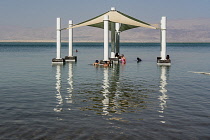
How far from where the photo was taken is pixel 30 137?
10227 mm

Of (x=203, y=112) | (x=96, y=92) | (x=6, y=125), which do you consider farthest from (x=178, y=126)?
(x=96, y=92)

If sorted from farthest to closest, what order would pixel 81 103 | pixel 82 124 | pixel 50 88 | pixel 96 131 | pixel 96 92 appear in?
pixel 50 88
pixel 96 92
pixel 81 103
pixel 82 124
pixel 96 131

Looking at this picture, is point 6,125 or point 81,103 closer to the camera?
point 6,125

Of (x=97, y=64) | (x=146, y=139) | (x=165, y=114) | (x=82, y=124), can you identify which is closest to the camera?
(x=146, y=139)

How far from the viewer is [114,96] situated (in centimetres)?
1767

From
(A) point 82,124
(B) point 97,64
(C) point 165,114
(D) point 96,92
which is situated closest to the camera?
(A) point 82,124

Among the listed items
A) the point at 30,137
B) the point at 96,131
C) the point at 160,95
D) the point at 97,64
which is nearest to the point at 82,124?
the point at 96,131

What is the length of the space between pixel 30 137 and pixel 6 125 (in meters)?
1.66

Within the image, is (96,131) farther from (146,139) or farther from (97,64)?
(97,64)

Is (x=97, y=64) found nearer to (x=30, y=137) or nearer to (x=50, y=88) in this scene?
(x=50, y=88)

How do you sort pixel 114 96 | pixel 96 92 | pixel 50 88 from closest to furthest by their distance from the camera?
pixel 114 96 → pixel 96 92 → pixel 50 88

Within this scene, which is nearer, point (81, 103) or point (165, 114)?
point (165, 114)

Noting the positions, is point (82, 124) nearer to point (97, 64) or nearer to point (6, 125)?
point (6, 125)

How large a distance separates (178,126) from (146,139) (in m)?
1.83
